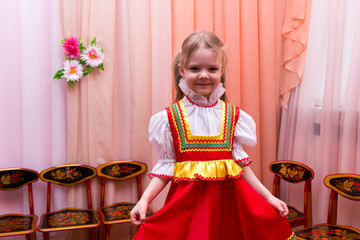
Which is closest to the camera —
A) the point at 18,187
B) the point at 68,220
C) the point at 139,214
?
the point at 139,214

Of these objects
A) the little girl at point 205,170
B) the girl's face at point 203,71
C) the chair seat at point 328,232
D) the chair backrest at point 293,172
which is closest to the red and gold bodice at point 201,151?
the little girl at point 205,170

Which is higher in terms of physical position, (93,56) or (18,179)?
(93,56)

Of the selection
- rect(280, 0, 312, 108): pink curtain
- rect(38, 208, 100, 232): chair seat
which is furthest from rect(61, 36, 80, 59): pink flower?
rect(280, 0, 312, 108): pink curtain

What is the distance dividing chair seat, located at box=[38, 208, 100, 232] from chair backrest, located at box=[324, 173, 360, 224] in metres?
1.47

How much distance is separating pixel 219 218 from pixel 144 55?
1.69m

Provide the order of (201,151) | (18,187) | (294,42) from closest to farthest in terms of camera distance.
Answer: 1. (201,151)
2. (18,187)
3. (294,42)

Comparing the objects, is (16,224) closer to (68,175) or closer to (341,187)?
(68,175)

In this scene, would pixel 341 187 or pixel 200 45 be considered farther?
pixel 341 187

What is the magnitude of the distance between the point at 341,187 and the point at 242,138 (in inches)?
43.3

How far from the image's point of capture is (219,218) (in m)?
1.21

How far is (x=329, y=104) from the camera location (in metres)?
2.36

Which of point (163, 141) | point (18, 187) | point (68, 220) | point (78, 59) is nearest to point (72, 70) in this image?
point (78, 59)

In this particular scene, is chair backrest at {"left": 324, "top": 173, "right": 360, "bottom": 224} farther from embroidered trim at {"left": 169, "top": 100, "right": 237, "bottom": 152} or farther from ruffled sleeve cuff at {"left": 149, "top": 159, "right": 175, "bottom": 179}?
ruffled sleeve cuff at {"left": 149, "top": 159, "right": 175, "bottom": 179}

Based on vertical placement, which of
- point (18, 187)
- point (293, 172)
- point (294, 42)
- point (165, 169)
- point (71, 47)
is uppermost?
point (294, 42)
